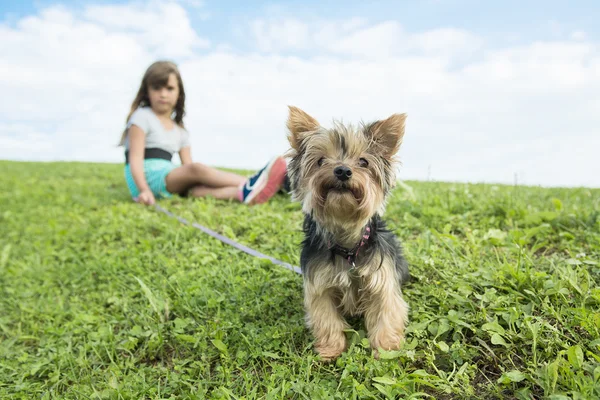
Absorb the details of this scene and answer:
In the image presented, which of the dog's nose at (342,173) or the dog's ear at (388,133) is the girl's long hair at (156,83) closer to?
the dog's ear at (388,133)

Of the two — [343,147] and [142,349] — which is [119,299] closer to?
[142,349]

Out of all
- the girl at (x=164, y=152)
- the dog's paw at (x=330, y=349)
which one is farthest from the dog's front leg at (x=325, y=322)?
the girl at (x=164, y=152)

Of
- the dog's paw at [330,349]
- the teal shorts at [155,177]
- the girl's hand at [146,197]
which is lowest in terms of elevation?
the dog's paw at [330,349]

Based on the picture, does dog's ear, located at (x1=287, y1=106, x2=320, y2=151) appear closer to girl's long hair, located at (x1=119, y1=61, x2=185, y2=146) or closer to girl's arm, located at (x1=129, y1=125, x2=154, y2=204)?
girl's arm, located at (x1=129, y1=125, x2=154, y2=204)

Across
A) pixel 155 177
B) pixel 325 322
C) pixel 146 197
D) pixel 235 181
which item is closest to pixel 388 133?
pixel 325 322

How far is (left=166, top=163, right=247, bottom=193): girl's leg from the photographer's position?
866 cm

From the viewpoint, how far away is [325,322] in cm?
337

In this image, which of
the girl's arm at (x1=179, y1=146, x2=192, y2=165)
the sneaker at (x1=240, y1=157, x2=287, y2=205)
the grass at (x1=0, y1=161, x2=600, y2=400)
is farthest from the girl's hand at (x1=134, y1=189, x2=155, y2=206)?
the sneaker at (x1=240, y1=157, x2=287, y2=205)

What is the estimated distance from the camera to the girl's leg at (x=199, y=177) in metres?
8.66

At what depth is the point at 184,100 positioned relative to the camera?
386 inches

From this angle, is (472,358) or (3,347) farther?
(3,347)

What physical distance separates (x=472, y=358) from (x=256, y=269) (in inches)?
95.6

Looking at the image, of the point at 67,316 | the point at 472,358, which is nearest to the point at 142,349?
the point at 67,316

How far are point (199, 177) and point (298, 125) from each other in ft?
18.2
